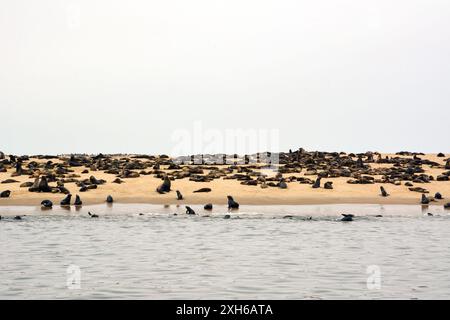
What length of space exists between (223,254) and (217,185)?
2269 cm

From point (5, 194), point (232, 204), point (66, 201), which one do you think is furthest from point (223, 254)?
point (5, 194)

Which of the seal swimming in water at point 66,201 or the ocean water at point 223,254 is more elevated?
the seal swimming in water at point 66,201

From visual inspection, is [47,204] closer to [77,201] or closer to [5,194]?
[77,201]

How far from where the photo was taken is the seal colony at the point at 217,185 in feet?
134

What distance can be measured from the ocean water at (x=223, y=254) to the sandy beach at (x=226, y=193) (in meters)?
3.78

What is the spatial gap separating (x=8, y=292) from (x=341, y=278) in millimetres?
8196

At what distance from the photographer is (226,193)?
4256cm

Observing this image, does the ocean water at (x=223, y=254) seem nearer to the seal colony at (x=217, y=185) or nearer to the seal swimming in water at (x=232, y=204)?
the seal swimming in water at (x=232, y=204)

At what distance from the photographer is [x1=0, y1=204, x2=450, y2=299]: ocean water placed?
55.5ft

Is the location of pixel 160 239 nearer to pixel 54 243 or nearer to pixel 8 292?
pixel 54 243

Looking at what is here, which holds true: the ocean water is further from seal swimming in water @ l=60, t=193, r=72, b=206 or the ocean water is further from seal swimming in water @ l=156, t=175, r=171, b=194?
seal swimming in water @ l=156, t=175, r=171, b=194

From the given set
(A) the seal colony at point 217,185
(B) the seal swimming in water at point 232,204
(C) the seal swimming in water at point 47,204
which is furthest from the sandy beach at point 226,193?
(B) the seal swimming in water at point 232,204
